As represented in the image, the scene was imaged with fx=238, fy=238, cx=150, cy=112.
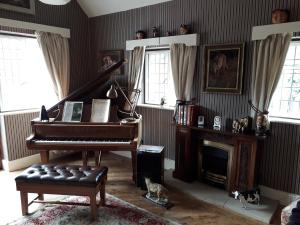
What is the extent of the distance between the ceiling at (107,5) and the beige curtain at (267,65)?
1.78m

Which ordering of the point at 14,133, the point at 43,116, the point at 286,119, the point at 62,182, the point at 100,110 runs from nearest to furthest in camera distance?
the point at 62,182
the point at 286,119
the point at 43,116
the point at 100,110
the point at 14,133

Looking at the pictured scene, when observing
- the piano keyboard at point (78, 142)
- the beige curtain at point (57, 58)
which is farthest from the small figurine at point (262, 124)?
the beige curtain at point (57, 58)

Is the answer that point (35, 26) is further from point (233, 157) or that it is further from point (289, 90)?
point (289, 90)

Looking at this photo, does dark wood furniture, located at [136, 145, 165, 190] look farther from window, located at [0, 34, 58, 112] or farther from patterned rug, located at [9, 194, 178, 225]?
window, located at [0, 34, 58, 112]

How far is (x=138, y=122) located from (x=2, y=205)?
2000mm

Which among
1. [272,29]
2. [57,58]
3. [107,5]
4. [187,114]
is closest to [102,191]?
[187,114]

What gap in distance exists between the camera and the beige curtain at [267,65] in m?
2.80

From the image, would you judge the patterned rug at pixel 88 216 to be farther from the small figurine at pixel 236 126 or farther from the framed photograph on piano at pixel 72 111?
the small figurine at pixel 236 126

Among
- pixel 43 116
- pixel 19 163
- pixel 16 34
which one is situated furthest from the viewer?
pixel 19 163

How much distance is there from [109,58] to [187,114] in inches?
81.3

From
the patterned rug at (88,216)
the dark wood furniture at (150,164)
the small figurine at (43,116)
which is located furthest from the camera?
the small figurine at (43,116)

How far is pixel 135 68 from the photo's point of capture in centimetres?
421

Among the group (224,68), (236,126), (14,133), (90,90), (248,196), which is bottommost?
(248,196)

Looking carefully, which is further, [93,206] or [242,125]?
[242,125]
